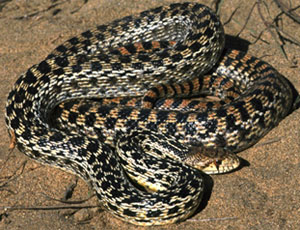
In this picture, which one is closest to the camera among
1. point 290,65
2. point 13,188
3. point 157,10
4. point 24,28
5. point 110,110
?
point 13,188

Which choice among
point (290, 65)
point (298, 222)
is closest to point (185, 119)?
point (298, 222)

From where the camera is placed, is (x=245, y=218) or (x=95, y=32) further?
(x=95, y=32)

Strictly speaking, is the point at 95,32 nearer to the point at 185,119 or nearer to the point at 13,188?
the point at 185,119

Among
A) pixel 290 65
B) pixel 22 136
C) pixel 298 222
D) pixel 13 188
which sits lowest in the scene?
pixel 13 188

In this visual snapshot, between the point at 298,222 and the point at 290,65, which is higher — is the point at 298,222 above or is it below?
below

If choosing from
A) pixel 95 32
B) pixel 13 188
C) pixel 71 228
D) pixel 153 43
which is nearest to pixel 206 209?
pixel 71 228

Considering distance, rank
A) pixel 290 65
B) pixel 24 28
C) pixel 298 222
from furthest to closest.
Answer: pixel 24 28 < pixel 290 65 < pixel 298 222
